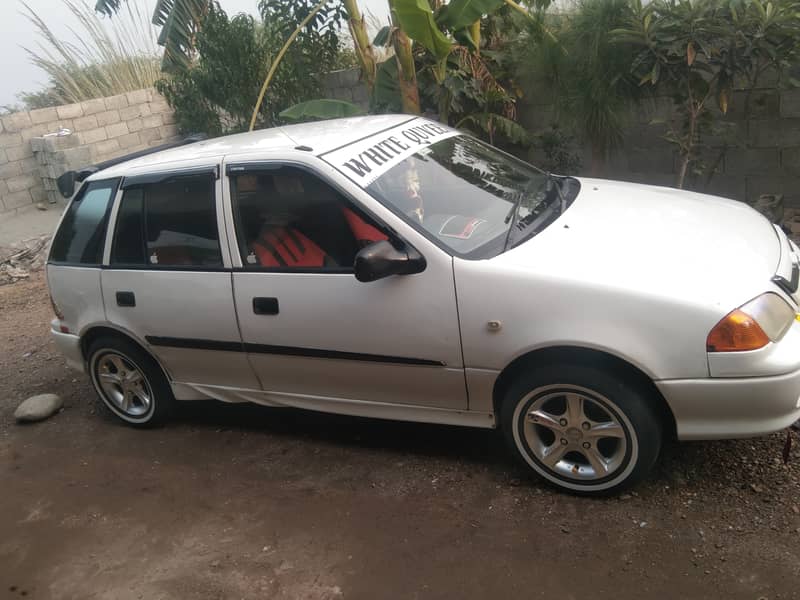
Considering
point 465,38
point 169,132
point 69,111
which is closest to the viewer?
point 465,38

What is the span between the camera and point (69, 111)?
1086cm

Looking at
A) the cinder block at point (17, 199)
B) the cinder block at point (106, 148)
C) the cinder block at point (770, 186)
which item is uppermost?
the cinder block at point (106, 148)

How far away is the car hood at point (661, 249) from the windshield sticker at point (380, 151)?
0.87 m

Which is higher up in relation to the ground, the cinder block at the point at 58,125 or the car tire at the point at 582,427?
the cinder block at the point at 58,125

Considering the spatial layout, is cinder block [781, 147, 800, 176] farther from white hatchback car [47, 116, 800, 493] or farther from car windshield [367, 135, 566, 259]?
car windshield [367, 135, 566, 259]

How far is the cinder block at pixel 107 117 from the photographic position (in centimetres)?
1124

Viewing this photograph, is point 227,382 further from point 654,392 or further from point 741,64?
point 741,64

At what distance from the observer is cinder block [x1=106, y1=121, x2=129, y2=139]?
11.4 meters

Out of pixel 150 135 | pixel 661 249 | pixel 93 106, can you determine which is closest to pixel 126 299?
pixel 661 249

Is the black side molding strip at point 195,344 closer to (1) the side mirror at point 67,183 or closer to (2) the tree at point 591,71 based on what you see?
(1) the side mirror at point 67,183

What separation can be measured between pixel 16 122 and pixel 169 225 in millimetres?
7463

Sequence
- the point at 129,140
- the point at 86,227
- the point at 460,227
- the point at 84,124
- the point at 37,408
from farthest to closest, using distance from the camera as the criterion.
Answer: the point at 129,140 < the point at 84,124 < the point at 37,408 < the point at 86,227 < the point at 460,227

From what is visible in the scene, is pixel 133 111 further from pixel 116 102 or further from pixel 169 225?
pixel 169 225

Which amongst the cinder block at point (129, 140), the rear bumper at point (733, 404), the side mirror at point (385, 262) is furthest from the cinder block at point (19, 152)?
the rear bumper at point (733, 404)
